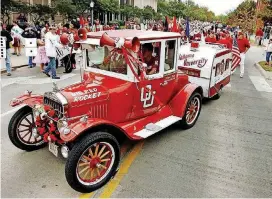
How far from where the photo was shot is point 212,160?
15.8 feet

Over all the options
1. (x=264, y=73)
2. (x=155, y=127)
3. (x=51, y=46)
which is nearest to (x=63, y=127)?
(x=155, y=127)

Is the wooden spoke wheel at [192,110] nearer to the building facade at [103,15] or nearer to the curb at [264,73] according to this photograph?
the curb at [264,73]

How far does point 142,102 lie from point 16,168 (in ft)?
7.62

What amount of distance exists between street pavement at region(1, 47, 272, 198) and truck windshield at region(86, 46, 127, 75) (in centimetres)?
153

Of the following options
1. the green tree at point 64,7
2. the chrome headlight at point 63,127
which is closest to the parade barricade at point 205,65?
the chrome headlight at point 63,127

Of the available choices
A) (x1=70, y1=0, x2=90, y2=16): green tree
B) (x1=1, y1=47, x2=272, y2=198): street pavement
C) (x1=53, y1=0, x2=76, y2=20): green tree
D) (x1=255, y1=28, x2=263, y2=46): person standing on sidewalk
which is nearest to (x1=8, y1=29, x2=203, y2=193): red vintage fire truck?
(x1=1, y1=47, x2=272, y2=198): street pavement

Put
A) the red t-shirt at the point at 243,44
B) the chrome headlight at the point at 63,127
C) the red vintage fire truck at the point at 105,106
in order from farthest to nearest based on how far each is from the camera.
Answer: the red t-shirt at the point at 243,44, the red vintage fire truck at the point at 105,106, the chrome headlight at the point at 63,127

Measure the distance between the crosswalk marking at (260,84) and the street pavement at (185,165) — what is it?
3.42 m

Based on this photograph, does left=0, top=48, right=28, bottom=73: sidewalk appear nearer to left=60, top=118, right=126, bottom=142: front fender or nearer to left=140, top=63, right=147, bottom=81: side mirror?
left=140, top=63, right=147, bottom=81: side mirror

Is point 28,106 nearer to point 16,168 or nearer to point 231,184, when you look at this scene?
point 16,168

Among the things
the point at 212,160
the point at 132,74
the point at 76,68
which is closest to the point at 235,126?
the point at 212,160

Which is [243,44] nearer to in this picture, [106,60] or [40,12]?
[106,60]

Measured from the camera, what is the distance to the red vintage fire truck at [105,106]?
3.88 meters

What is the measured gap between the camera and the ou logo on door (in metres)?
5.00
